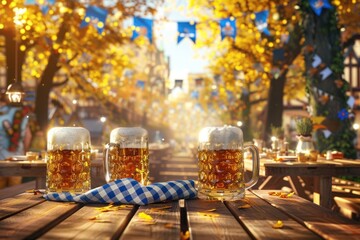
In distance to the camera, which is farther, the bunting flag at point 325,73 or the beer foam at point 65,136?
the bunting flag at point 325,73

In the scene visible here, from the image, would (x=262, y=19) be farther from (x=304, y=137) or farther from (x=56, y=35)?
(x=304, y=137)

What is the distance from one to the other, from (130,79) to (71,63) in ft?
58.8

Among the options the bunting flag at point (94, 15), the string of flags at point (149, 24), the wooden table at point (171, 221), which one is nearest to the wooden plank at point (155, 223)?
the wooden table at point (171, 221)

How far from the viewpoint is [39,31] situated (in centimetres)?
1376

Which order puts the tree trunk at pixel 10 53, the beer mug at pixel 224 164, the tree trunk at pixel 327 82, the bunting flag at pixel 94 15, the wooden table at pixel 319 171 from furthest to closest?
1. the bunting flag at pixel 94 15
2. the tree trunk at pixel 10 53
3. the tree trunk at pixel 327 82
4. the wooden table at pixel 319 171
5. the beer mug at pixel 224 164

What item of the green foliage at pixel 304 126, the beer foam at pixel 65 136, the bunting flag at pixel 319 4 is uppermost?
the bunting flag at pixel 319 4

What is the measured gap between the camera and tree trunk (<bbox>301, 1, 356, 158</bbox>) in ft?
34.4

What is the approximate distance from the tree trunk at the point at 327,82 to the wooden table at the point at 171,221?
8.45m

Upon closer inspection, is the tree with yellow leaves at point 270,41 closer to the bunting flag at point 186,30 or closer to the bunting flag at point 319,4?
the bunting flag at point 186,30

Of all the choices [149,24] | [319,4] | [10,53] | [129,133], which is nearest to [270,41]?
[149,24]

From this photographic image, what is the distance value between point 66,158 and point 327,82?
876 centimetres

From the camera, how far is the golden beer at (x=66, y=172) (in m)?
2.52

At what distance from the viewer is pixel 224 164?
2.42m

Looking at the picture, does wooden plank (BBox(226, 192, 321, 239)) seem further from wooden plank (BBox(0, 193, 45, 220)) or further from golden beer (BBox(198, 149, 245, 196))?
wooden plank (BBox(0, 193, 45, 220))
